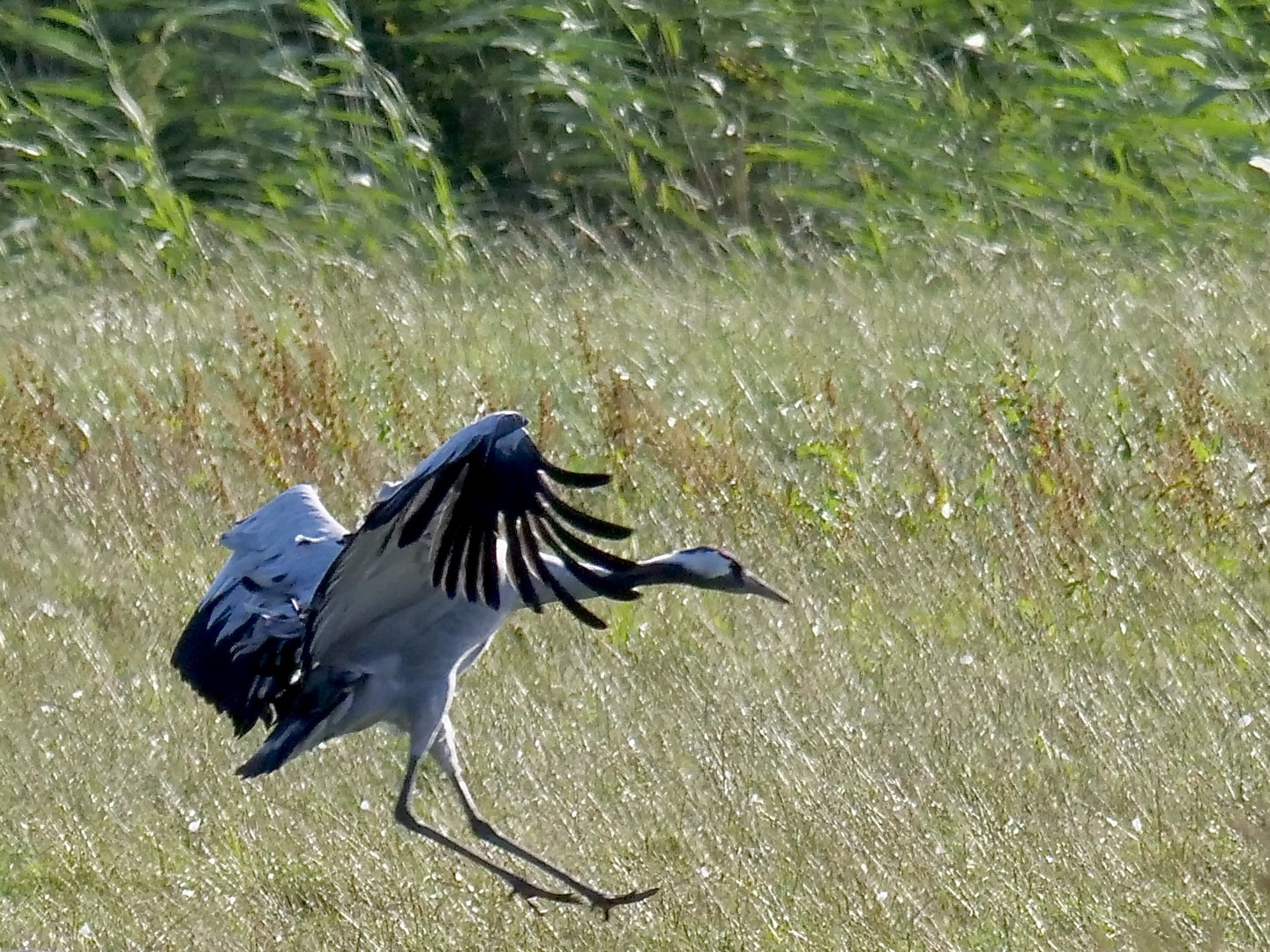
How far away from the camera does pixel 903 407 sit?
6918 mm

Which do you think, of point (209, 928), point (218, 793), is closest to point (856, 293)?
point (218, 793)

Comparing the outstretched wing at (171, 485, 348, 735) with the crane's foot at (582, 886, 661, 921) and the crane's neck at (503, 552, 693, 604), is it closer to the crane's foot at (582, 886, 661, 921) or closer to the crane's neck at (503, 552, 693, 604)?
the crane's neck at (503, 552, 693, 604)

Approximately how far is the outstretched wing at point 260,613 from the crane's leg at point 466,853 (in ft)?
1.02

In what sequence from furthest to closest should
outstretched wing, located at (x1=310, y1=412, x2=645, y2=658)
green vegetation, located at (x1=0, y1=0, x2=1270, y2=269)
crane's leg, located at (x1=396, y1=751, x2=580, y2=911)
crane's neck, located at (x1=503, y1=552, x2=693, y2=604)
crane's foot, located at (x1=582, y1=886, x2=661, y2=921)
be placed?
green vegetation, located at (x1=0, y1=0, x2=1270, y2=269) → crane's neck, located at (x1=503, y1=552, x2=693, y2=604) → crane's leg, located at (x1=396, y1=751, x2=580, y2=911) → crane's foot, located at (x1=582, y1=886, x2=661, y2=921) → outstretched wing, located at (x1=310, y1=412, x2=645, y2=658)

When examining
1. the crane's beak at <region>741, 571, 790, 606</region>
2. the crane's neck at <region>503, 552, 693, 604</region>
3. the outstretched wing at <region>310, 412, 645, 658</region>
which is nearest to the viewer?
the outstretched wing at <region>310, 412, 645, 658</region>

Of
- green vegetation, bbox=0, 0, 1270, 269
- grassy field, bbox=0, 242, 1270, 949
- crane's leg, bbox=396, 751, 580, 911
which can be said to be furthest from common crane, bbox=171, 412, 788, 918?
green vegetation, bbox=0, 0, 1270, 269

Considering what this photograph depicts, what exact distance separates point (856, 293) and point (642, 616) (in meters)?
3.18

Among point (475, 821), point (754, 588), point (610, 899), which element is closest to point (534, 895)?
point (610, 899)

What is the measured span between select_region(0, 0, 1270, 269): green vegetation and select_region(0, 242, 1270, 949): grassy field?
50 centimetres

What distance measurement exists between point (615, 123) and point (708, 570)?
544 centimetres

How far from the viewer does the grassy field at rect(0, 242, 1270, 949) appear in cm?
422

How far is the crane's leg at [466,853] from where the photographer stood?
4312mm

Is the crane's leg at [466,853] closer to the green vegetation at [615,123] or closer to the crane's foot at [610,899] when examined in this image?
the crane's foot at [610,899]

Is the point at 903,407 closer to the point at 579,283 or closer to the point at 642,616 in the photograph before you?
the point at 642,616
